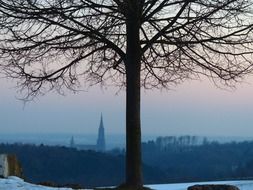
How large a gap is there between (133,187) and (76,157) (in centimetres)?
1345

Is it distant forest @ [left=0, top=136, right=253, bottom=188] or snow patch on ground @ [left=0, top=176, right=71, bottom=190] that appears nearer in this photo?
snow patch on ground @ [left=0, top=176, right=71, bottom=190]

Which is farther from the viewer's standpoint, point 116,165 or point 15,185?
point 116,165

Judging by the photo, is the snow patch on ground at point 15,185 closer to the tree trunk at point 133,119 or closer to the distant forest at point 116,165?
the tree trunk at point 133,119

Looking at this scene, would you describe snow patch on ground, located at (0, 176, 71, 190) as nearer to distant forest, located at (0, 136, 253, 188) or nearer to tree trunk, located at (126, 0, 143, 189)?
tree trunk, located at (126, 0, 143, 189)

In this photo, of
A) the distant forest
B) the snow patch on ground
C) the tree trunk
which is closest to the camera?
the snow patch on ground

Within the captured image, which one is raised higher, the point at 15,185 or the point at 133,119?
the point at 133,119

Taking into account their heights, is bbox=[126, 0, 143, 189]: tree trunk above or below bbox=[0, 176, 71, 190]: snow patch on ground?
above

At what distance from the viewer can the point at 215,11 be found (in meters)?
11.4

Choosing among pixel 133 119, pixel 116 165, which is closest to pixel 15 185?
pixel 133 119

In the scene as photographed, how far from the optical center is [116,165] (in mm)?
24625

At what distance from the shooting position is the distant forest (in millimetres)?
20203

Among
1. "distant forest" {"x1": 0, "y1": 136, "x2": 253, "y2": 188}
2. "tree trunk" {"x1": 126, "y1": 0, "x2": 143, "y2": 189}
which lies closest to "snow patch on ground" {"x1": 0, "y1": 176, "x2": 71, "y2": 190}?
"tree trunk" {"x1": 126, "y1": 0, "x2": 143, "y2": 189}

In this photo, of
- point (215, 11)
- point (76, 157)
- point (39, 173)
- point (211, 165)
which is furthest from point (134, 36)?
point (211, 165)

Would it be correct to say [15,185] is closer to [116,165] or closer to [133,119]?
[133,119]
